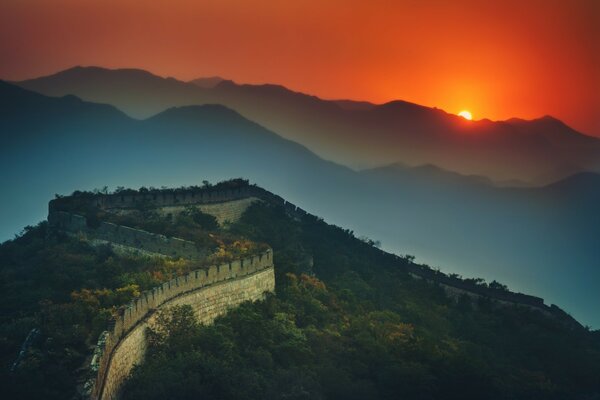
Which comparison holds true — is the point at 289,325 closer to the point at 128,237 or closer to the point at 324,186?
the point at 128,237

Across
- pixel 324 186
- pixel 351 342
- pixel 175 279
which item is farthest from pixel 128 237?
pixel 324 186

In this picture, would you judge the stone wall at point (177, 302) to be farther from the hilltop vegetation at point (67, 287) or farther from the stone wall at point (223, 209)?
the stone wall at point (223, 209)

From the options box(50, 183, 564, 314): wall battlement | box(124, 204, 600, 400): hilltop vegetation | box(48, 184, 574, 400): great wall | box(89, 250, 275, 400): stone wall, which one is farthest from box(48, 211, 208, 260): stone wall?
box(124, 204, 600, 400): hilltop vegetation

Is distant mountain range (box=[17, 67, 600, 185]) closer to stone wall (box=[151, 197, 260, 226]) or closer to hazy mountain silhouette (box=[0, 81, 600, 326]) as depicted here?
hazy mountain silhouette (box=[0, 81, 600, 326])

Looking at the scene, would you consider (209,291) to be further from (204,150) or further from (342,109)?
(342,109)

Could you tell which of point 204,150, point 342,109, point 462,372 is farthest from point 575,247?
point 462,372

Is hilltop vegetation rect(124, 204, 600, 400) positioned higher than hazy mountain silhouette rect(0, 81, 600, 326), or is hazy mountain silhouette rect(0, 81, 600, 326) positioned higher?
hazy mountain silhouette rect(0, 81, 600, 326)
